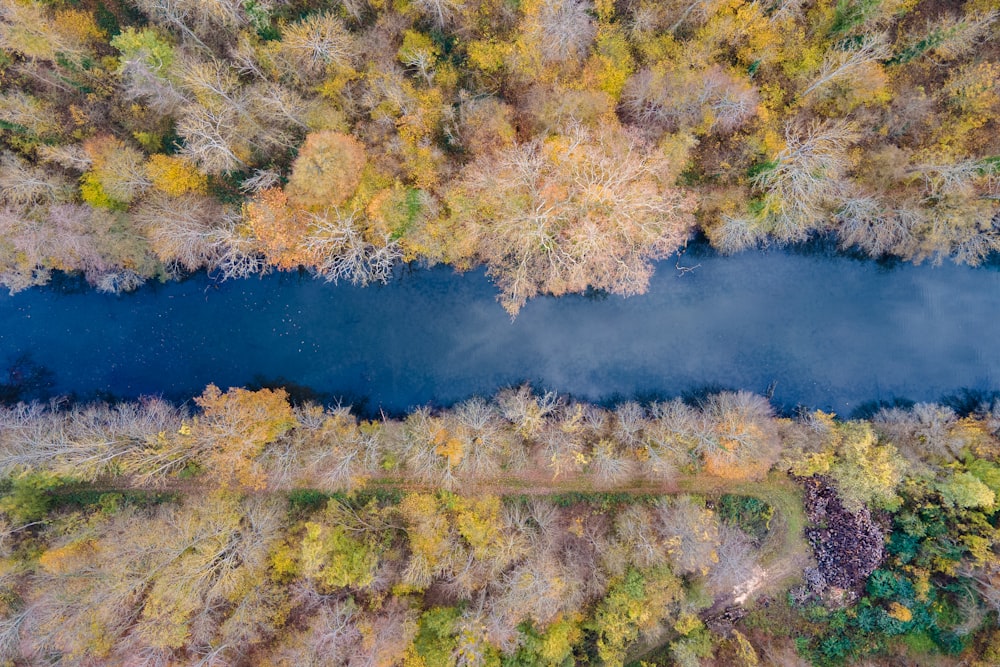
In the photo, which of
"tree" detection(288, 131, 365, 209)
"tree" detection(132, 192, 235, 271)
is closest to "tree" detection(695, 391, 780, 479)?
"tree" detection(288, 131, 365, 209)

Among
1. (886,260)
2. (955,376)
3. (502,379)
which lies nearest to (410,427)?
(502,379)

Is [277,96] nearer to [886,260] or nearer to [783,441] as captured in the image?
[783,441]

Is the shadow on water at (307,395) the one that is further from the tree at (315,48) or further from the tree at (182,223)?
the tree at (315,48)

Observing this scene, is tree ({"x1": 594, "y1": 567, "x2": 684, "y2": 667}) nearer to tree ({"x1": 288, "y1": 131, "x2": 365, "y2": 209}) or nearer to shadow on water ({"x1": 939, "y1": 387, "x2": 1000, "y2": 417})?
shadow on water ({"x1": 939, "y1": 387, "x2": 1000, "y2": 417})

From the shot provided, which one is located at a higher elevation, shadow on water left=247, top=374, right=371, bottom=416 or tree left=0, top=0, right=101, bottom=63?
tree left=0, top=0, right=101, bottom=63

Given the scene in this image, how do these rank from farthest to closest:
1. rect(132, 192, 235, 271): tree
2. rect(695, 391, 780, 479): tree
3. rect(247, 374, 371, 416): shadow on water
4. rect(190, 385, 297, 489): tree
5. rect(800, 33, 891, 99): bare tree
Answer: rect(247, 374, 371, 416): shadow on water, rect(695, 391, 780, 479): tree, rect(190, 385, 297, 489): tree, rect(132, 192, 235, 271): tree, rect(800, 33, 891, 99): bare tree

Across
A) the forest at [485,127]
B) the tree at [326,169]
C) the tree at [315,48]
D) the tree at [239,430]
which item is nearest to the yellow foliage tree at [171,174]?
the forest at [485,127]

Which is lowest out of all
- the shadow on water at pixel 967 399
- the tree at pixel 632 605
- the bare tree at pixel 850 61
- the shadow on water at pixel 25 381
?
the tree at pixel 632 605
